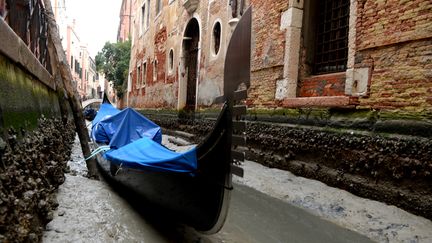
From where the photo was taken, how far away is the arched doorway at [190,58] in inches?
397

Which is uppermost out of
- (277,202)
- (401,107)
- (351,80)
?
(351,80)

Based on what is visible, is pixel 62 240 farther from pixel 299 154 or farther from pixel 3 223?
pixel 299 154

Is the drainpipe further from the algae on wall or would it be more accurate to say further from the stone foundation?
the stone foundation

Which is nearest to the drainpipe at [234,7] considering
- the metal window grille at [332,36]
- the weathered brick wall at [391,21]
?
the metal window grille at [332,36]

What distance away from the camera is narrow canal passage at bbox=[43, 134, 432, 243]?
263 centimetres

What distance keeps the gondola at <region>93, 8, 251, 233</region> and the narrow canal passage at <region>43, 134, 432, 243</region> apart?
310 mm

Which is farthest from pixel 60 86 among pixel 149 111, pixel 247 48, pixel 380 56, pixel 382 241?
pixel 149 111

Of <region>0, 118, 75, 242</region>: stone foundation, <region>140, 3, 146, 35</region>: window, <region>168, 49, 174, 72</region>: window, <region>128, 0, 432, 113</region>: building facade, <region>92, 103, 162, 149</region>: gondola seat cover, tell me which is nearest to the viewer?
<region>0, 118, 75, 242</region>: stone foundation

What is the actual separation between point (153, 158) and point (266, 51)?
11.5ft

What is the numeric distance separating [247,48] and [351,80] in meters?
2.20

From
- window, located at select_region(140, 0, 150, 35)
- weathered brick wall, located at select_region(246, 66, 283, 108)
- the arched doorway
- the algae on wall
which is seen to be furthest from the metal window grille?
window, located at select_region(140, 0, 150, 35)

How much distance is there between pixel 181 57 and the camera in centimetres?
1057

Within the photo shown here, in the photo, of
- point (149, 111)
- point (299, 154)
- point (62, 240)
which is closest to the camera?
point (62, 240)

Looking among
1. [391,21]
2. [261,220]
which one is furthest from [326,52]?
[261,220]
